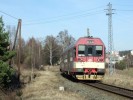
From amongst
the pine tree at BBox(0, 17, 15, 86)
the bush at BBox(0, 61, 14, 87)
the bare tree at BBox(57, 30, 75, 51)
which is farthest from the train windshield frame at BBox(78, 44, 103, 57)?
the bare tree at BBox(57, 30, 75, 51)

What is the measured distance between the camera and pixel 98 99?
18.2 metres

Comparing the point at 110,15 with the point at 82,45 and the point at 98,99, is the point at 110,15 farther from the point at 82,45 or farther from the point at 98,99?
the point at 98,99

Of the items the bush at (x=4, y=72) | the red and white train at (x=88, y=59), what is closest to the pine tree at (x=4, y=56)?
the bush at (x=4, y=72)

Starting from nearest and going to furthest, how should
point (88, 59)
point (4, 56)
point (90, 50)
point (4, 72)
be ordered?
point (4, 72) < point (4, 56) < point (88, 59) < point (90, 50)

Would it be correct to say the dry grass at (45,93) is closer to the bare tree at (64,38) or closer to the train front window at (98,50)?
the train front window at (98,50)

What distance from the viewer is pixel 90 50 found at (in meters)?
32.2

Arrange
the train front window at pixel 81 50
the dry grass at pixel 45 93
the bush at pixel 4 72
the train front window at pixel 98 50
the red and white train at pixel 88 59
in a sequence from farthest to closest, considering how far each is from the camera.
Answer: the train front window at pixel 98 50 < the train front window at pixel 81 50 < the red and white train at pixel 88 59 < the bush at pixel 4 72 < the dry grass at pixel 45 93

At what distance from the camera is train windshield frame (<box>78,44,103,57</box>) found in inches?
1261

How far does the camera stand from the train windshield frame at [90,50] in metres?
32.0

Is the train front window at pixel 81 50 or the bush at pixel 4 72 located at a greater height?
the train front window at pixel 81 50

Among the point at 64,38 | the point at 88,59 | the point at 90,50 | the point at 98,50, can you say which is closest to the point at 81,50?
the point at 90,50

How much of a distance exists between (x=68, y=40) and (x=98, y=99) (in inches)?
4384

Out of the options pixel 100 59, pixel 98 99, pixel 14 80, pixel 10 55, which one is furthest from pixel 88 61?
pixel 98 99

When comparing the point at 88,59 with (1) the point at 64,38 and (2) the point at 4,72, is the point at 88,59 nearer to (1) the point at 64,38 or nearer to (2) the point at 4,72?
(2) the point at 4,72
